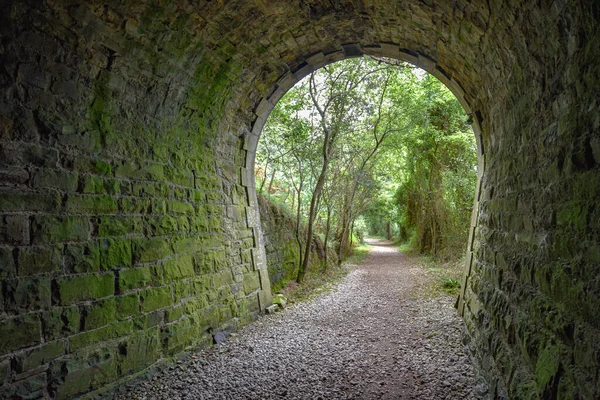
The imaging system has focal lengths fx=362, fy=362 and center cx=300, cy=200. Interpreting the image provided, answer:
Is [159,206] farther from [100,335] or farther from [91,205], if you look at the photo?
[100,335]

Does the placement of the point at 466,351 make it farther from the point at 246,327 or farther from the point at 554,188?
the point at 246,327

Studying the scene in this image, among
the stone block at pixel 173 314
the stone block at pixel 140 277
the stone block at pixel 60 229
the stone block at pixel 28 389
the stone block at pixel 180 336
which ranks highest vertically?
the stone block at pixel 60 229

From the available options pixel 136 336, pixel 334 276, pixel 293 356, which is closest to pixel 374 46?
pixel 293 356

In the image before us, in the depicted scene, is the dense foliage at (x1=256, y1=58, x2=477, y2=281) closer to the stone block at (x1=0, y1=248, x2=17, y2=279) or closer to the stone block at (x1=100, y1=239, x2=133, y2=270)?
the stone block at (x1=100, y1=239, x2=133, y2=270)

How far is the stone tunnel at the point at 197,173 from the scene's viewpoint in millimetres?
2107

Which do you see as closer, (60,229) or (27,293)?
(27,293)

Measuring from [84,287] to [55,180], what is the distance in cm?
101

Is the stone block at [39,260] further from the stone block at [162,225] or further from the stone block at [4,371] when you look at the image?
the stone block at [162,225]

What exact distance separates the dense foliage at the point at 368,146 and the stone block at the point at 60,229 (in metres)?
6.36

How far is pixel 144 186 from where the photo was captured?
4180 millimetres

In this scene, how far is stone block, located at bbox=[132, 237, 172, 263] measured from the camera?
3.97 m

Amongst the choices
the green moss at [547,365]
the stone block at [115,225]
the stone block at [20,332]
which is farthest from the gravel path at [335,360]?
the stone block at [115,225]

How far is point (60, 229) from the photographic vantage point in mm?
3195

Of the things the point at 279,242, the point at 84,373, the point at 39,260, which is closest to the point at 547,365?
the point at 84,373
